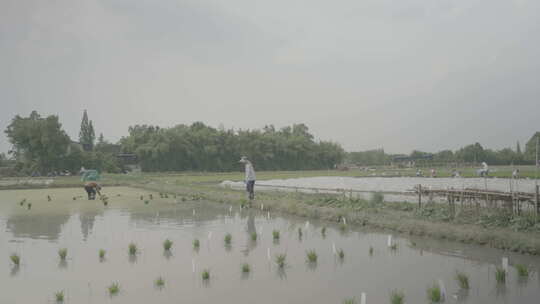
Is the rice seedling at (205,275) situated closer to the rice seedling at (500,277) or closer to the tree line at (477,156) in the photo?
the rice seedling at (500,277)

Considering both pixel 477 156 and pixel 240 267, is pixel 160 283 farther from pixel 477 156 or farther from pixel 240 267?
pixel 477 156

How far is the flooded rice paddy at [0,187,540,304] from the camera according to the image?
5.28m

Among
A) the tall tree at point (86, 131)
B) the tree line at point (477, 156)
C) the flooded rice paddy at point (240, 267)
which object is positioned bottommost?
the flooded rice paddy at point (240, 267)

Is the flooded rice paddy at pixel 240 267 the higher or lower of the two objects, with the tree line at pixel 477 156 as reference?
lower

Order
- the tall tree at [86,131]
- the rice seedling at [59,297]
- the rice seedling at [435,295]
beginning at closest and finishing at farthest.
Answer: the rice seedling at [435,295] → the rice seedling at [59,297] → the tall tree at [86,131]

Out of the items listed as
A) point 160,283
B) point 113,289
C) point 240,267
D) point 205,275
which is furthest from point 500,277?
point 113,289

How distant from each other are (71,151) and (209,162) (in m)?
16.8

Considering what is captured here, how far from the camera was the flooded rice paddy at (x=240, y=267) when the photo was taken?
5281 mm

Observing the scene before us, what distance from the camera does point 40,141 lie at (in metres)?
45.6

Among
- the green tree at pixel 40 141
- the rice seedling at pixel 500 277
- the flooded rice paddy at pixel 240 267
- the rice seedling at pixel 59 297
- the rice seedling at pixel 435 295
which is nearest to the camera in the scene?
the rice seedling at pixel 435 295

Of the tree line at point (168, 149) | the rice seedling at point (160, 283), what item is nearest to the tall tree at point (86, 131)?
the tree line at point (168, 149)

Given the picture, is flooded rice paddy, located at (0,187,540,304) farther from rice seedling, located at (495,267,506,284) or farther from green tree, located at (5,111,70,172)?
green tree, located at (5,111,70,172)

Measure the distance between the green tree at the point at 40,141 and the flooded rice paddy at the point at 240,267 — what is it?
38189mm

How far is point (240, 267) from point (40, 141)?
149 feet
